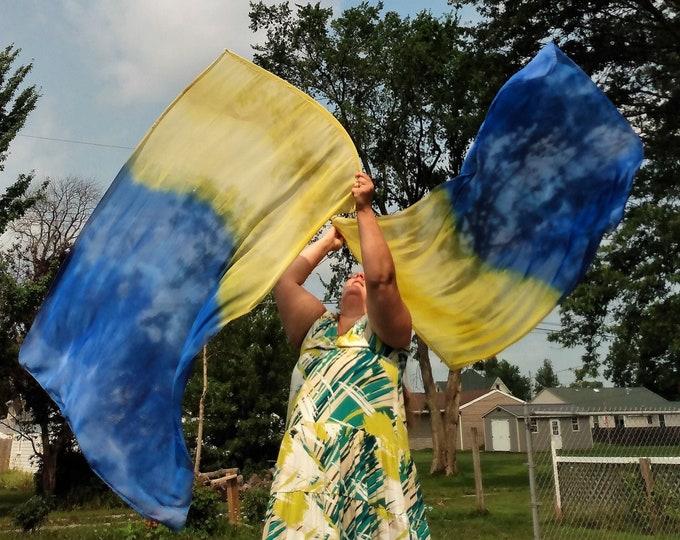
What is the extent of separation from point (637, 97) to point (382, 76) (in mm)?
13072

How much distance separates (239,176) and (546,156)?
1340 millimetres

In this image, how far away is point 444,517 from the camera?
14.6 metres

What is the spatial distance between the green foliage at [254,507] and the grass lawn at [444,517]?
36.0 inches

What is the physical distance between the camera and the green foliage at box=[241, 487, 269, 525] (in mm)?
13000

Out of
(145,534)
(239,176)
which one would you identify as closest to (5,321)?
(145,534)

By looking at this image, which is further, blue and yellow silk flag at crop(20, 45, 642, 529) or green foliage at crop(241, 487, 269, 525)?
green foliage at crop(241, 487, 269, 525)

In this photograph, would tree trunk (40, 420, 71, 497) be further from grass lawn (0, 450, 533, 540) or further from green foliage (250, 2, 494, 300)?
green foliage (250, 2, 494, 300)

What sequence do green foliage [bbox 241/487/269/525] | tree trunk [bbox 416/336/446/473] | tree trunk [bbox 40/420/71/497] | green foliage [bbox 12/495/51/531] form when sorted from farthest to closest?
tree trunk [bbox 416/336/446/473], tree trunk [bbox 40/420/71/497], green foliage [bbox 241/487/269/525], green foliage [bbox 12/495/51/531]

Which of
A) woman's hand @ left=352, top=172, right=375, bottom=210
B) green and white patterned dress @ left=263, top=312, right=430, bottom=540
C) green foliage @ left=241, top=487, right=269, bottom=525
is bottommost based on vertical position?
green foliage @ left=241, top=487, right=269, bottom=525

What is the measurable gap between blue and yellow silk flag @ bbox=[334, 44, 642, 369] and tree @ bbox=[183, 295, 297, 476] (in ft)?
60.8

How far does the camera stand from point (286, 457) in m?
A: 2.77

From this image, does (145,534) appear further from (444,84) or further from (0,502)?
(444,84)

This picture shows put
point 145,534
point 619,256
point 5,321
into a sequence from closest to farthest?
point 145,534
point 619,256
point 5,321

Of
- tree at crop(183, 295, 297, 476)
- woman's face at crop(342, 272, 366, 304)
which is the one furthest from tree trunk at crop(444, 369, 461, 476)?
woman's face at crop(342, 272, 366, 304)
